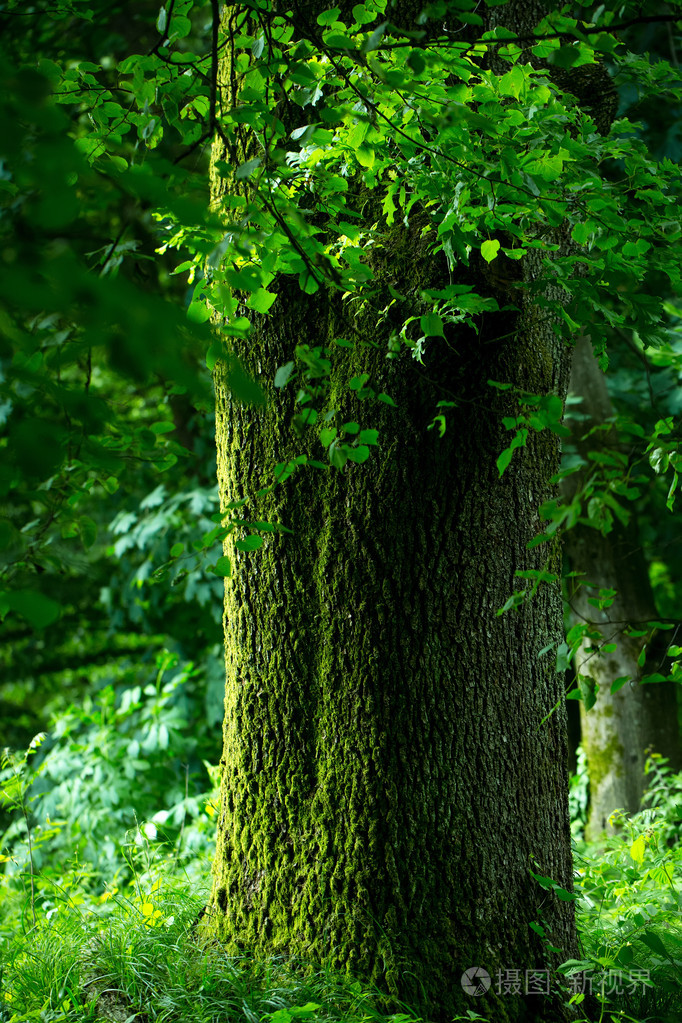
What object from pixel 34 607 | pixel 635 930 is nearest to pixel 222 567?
pixel 34 607

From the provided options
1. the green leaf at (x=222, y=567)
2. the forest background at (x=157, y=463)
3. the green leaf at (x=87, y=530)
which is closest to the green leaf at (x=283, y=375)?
the forest background at (x=157, y=463)

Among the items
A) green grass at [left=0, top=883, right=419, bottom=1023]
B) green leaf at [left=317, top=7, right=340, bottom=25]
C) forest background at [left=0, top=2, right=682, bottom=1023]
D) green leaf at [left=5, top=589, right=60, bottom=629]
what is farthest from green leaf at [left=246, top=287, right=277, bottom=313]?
green grass at [left=0, top=883, right=419, bottom=1023]

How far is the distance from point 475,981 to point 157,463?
1.78 m

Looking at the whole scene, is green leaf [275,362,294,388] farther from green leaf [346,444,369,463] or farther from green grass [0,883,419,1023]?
green grass [0,883,419,1023]

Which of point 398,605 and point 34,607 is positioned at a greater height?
point 398,605

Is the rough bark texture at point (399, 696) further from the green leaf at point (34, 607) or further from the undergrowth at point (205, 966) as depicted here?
the green leaf at point (34, 607)

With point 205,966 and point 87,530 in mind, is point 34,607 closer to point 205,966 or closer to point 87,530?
point 87,530

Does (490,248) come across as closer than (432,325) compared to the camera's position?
No

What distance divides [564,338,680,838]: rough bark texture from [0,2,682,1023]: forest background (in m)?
0.07

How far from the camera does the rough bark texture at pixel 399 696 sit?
7.30 feet

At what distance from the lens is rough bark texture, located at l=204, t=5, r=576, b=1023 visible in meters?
2.22

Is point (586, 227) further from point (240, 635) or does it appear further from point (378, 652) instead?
point (240, 635)

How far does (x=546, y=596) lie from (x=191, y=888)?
1.85m

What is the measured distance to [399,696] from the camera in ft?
7.55
